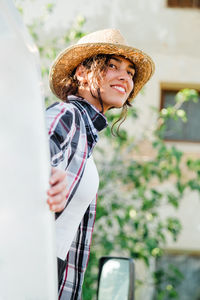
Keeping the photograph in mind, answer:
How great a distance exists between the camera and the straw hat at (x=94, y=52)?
2.12 m

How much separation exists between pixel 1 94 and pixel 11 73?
45 millimetres

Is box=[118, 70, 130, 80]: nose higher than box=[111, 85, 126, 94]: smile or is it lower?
higher

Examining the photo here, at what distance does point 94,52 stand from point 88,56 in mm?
37

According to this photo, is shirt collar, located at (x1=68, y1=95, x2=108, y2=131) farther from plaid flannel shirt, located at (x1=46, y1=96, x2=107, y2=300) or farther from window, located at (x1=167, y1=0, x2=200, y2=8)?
window, located at (x1=167, y1=0, x2=200, y2=8)

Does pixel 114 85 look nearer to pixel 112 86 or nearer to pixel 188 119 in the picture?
pixel 112 86

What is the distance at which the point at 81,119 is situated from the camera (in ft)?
5.74

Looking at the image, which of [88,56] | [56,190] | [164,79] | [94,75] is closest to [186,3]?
[164,79]

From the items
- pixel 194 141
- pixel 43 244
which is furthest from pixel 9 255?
pixel 194 141

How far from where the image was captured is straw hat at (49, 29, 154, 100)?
2123 mm

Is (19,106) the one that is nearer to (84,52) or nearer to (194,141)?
(84,52)

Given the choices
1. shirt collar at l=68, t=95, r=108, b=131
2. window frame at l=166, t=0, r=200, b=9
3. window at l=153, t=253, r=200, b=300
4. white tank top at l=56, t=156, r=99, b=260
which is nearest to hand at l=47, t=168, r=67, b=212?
white tank top at l=56, t=156, r=99, b=260

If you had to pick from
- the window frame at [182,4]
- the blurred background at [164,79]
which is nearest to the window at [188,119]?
the blurred background at [164,79]

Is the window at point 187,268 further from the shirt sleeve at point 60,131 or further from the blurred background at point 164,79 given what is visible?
the shirt sleeve at point 60,131

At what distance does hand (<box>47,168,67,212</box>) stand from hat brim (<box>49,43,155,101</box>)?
3.19ft
